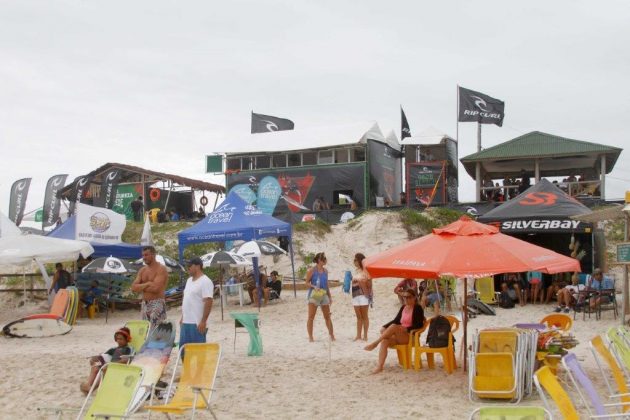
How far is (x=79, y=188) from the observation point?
2891 centimetres

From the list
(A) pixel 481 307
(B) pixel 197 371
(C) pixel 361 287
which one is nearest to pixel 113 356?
(B) pixel 197 371

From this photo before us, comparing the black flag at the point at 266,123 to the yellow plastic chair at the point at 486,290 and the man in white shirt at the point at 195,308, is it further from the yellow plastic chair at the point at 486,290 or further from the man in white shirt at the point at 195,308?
the man in white shirt at the point at 195,308

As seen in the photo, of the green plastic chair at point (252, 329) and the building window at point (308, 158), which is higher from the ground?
the building window at point (308, 158)

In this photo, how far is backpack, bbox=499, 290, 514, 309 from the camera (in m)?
15.2

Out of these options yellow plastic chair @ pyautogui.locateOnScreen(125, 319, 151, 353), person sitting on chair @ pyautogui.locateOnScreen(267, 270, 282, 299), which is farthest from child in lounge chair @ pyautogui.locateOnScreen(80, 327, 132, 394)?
person sitting on chair @ pyautogui.locateOnScreen(267, 270, 282, 299)

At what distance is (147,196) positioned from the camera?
98.5ft

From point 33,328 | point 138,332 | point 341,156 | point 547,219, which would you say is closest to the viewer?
point 138,332

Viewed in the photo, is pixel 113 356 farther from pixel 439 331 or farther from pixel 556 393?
pixel 556 393

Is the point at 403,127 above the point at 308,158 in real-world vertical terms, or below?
above

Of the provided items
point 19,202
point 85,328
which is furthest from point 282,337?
point 19,202

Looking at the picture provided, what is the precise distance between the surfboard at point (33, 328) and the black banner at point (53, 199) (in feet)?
58.0

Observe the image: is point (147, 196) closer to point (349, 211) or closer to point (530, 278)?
point (349, 211)

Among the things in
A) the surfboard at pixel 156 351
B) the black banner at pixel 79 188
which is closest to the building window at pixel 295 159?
the black banner at pixel 79 188

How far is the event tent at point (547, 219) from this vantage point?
15.5m
